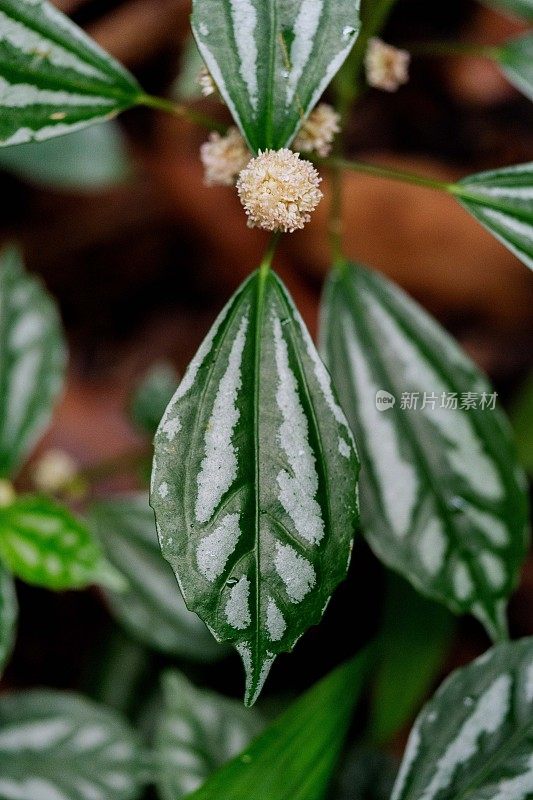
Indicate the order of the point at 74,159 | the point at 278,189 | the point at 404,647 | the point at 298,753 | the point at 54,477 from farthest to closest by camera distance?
the point at 74,159, the point at 54,477, the point at 404,647, the point at 298,753, the point at 278,189

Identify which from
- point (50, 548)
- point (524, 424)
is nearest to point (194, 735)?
point (50, 548)

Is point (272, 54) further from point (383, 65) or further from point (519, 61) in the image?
point (519, 61)

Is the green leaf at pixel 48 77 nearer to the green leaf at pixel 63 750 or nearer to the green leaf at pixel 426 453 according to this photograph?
the green leaf at pixel 426 453

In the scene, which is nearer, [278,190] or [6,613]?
[278,190]

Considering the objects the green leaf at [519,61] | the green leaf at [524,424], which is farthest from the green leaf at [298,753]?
the green leaf at [519,61]

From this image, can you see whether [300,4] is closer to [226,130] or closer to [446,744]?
[226,130]

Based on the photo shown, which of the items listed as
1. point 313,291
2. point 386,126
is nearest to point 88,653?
point 313,291
